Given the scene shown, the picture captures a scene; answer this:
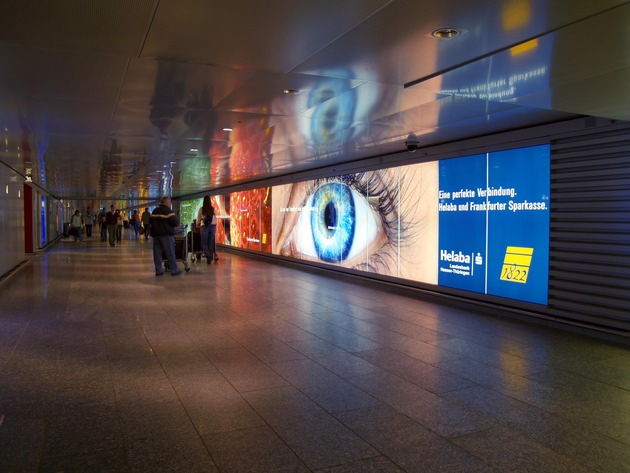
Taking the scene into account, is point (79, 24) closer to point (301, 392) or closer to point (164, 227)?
point (301, 392)

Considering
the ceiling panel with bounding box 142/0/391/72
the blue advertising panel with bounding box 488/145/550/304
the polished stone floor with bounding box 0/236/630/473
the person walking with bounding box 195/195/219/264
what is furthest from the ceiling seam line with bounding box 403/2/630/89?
the person walking with bounding box 195/195/219/264

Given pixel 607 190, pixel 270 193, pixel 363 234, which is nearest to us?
pixel 607 190

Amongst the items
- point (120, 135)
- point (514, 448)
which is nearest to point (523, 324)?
point (514, 448)

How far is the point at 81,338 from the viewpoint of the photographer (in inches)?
231

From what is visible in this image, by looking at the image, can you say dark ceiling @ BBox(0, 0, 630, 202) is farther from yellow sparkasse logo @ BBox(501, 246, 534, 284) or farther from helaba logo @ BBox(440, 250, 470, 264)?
helaba logo @ BBox(440, 250, 470, 264)

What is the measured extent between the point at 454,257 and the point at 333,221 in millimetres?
4952

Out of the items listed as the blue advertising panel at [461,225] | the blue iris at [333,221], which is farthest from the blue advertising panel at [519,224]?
the blue iris at [333,221]

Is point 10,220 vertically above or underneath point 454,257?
above

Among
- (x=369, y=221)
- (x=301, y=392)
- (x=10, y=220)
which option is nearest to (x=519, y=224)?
Answer: (x=369, y=221)

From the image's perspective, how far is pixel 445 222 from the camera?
9.09m

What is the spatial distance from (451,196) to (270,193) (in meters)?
9.49

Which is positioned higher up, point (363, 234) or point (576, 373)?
point (363, 234)

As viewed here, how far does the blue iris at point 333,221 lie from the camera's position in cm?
1257

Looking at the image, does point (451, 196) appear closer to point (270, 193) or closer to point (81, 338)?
point (81, 338)
